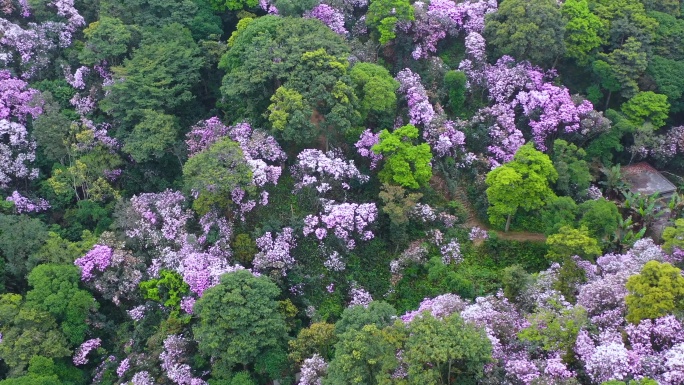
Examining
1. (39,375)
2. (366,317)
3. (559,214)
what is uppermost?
(39,375)

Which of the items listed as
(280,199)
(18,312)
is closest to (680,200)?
(280,199)

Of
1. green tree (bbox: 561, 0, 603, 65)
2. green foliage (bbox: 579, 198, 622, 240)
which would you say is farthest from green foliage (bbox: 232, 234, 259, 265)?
green tree (bbox: 561, 0, 603, 65)

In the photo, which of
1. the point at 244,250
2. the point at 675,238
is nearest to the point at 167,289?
the point at 244,250

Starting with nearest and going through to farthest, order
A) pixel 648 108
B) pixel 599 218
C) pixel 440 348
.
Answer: pixel 440 348 < pixel 599 218 < pixel 648 108

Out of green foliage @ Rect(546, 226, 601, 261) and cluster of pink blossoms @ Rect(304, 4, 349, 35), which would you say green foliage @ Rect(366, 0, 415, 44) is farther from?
green foliage @ Rect(546, 226, 601, 261)

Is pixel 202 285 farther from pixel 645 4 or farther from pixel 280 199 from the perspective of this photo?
pixel 645 4

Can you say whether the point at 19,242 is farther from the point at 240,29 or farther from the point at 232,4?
the point at 232,4

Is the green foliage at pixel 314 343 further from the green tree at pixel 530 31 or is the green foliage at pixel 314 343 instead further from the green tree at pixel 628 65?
the green tree at pixel 628 65
